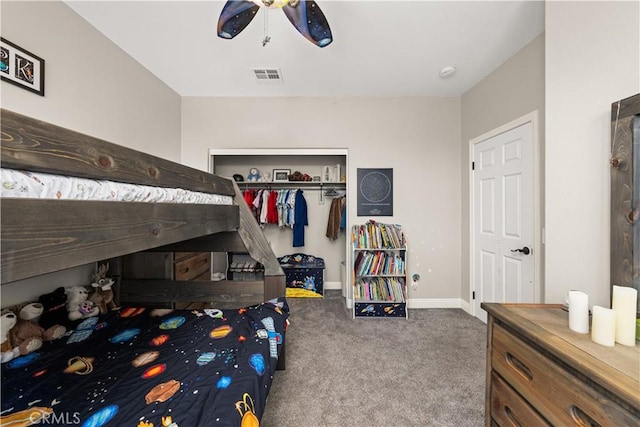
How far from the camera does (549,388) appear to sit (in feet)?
2.74

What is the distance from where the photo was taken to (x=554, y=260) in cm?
131

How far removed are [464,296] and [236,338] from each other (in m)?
2.67

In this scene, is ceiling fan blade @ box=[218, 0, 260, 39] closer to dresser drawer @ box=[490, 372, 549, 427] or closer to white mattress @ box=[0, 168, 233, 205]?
white mattress @ box=[0, 168, 233, 205]

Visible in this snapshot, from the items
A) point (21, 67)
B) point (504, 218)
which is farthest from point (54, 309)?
point (504, 218)

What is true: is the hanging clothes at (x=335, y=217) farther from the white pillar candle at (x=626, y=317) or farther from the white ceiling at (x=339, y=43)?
the white pillar candle at (x=626, y=317)

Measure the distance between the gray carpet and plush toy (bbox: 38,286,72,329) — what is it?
4.74 ft

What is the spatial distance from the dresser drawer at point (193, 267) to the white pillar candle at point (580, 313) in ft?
9.12

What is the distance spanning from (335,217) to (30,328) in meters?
2.87

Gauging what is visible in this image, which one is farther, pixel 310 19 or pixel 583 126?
pixel 310 19

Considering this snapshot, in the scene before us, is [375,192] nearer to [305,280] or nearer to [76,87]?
[305,280]

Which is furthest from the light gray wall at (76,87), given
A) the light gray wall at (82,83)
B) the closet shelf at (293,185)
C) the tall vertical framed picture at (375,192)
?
the tall vertical framed picture at (375,192)

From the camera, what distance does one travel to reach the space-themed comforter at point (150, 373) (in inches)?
33.2

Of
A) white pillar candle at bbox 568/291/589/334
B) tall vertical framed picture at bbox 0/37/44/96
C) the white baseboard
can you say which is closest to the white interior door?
the white baseboard

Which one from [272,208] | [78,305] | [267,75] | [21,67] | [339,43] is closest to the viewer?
[21,67]
